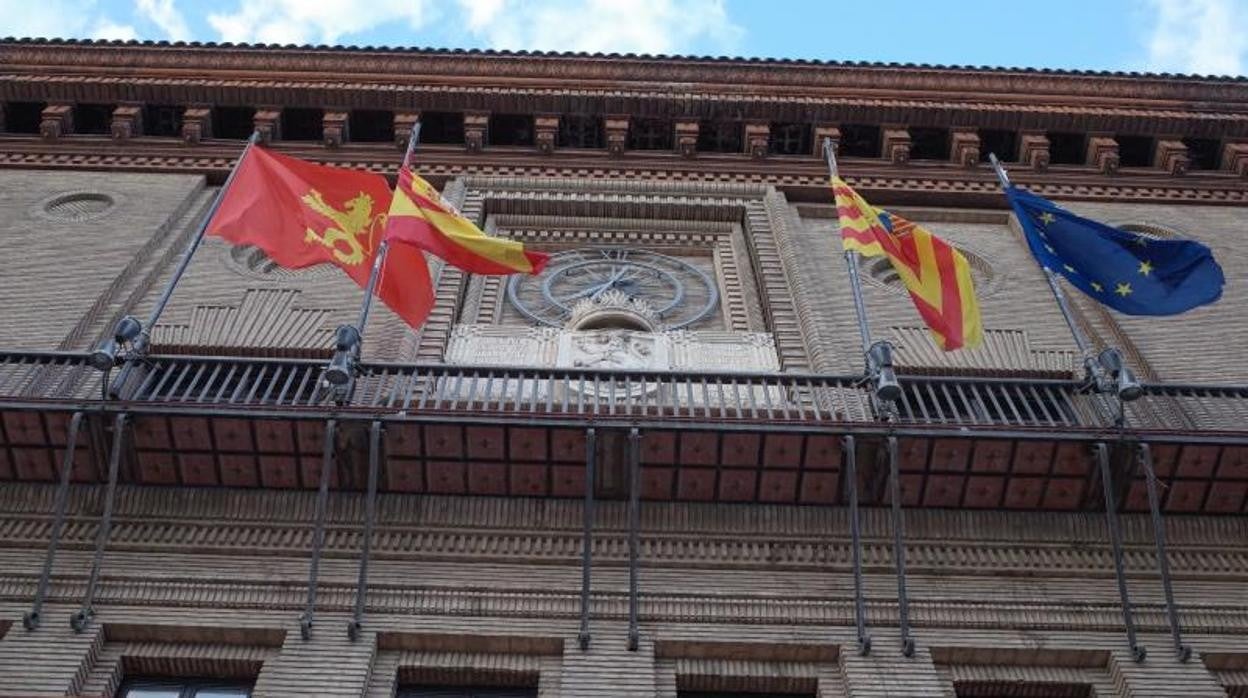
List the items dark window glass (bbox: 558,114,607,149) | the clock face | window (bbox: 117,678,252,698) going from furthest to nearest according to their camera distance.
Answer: dark window glass (bbox: 558,114,607,149) → the clock face → window (bbox: 117,678,252,698)

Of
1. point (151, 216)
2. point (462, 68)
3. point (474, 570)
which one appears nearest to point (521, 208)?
point (462, 68)

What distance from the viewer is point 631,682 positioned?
977 centimetres

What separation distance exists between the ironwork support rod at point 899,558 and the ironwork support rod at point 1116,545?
162cm

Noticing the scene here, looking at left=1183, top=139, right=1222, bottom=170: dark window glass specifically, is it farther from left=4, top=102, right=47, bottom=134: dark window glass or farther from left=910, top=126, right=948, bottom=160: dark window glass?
left=4, top=102, right=47, bottom=134: dark window glass

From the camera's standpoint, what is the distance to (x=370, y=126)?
19.7 m

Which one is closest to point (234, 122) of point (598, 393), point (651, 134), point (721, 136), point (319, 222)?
point (651, 134)

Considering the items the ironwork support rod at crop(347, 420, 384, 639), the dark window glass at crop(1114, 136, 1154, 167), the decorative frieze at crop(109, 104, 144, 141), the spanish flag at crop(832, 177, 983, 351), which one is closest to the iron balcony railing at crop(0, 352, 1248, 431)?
the ironwork support rod at crop(347, 420, 384, 639)

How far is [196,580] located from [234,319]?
4.57m

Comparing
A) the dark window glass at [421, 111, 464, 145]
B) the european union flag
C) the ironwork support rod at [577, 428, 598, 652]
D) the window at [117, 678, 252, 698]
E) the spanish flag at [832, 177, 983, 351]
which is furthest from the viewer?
the dark window glass at [421, 111, 464, 145]

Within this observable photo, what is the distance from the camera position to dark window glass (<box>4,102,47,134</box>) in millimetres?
19562

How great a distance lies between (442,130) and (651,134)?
3.06 m

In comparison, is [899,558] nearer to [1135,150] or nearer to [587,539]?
[587,539]

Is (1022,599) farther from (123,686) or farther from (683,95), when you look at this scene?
(683,95)

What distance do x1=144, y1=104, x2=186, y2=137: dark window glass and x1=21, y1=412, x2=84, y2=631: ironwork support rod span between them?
9.54 m
